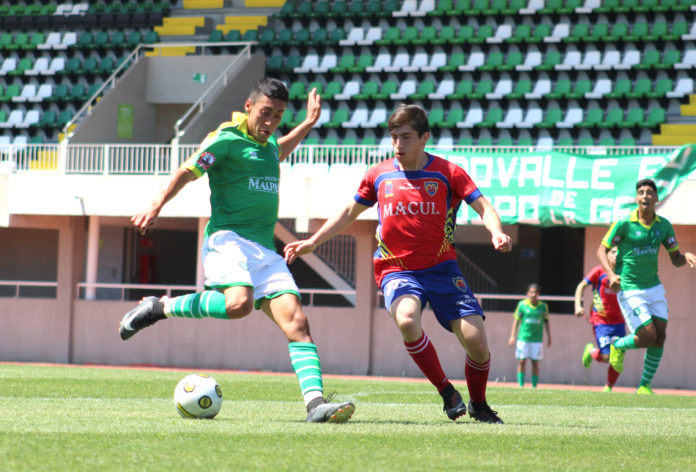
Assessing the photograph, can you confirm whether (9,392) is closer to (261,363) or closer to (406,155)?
(406,155)

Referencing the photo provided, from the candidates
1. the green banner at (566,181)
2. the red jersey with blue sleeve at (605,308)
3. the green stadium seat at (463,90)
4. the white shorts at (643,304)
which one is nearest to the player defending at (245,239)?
the white shorts at (643,304)

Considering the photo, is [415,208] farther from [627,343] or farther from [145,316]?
[627,343]

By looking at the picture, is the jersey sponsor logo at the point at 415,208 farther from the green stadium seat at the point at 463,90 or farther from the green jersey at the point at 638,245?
the green stadium seat at the point at 463,90

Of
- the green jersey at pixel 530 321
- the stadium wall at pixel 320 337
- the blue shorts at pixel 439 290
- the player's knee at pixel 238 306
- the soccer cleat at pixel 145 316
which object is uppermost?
the blue shorts at pixel 439 290

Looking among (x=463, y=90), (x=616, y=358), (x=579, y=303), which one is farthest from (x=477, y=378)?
(x=463, y=90)

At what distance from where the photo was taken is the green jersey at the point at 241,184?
7352 millimetres

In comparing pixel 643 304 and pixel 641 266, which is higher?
pixel 641 266

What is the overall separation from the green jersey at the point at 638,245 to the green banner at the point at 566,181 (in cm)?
804

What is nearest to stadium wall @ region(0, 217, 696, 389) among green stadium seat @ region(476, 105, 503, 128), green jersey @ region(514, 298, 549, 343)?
green jersey @ region(514, 298, 549, 343)

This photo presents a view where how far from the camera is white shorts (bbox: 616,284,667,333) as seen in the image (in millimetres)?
11898

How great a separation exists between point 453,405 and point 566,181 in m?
13.5

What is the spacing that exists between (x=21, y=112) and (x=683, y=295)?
17878mm

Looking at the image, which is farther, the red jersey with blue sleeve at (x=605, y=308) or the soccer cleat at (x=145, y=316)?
the red jersey with blue sleeve at (x=605, y=308)

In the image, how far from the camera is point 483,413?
7.45 m
